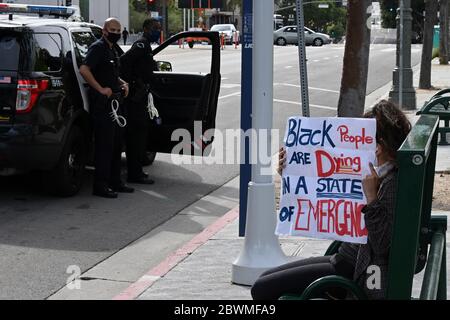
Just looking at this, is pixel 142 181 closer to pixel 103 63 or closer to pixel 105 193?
pixel 105 193

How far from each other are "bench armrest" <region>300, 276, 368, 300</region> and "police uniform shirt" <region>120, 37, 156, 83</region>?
6838mm

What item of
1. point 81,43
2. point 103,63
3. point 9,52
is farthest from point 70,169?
point 81,43

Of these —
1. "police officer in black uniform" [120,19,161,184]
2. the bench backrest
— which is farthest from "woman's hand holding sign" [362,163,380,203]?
"police officer in black uniform" [120,19,161,184]

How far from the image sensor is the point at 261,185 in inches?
256

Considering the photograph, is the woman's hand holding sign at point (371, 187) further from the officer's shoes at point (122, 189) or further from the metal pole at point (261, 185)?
the officer's shoes at point (122, 189)

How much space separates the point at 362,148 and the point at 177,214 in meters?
5.45

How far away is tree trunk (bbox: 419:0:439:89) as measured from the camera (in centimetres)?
2530

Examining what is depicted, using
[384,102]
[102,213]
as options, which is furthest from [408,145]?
[102,213]

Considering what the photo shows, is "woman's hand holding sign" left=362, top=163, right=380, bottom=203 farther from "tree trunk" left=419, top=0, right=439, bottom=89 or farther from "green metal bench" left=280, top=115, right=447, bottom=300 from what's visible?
"tree trunk" left=419, top=0, right=439, bottom=89

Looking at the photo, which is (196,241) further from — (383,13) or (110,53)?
(383,13)

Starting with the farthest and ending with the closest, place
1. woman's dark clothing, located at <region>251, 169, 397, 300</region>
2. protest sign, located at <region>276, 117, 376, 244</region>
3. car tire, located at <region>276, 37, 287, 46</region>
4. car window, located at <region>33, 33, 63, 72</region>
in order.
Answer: car tire, located at <region>276, 37, 287, 46</region>, car window, located at <region>33, 33, 63, 72</region>, protest sign, located at <region>276, 117, 376, 244</region>, woman's dark clothing, located at <region>251, 169, 397, 300</region>

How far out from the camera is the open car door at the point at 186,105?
410 inches

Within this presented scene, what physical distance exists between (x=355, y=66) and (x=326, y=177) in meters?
7.27

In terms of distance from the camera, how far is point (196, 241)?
26.1 feet
